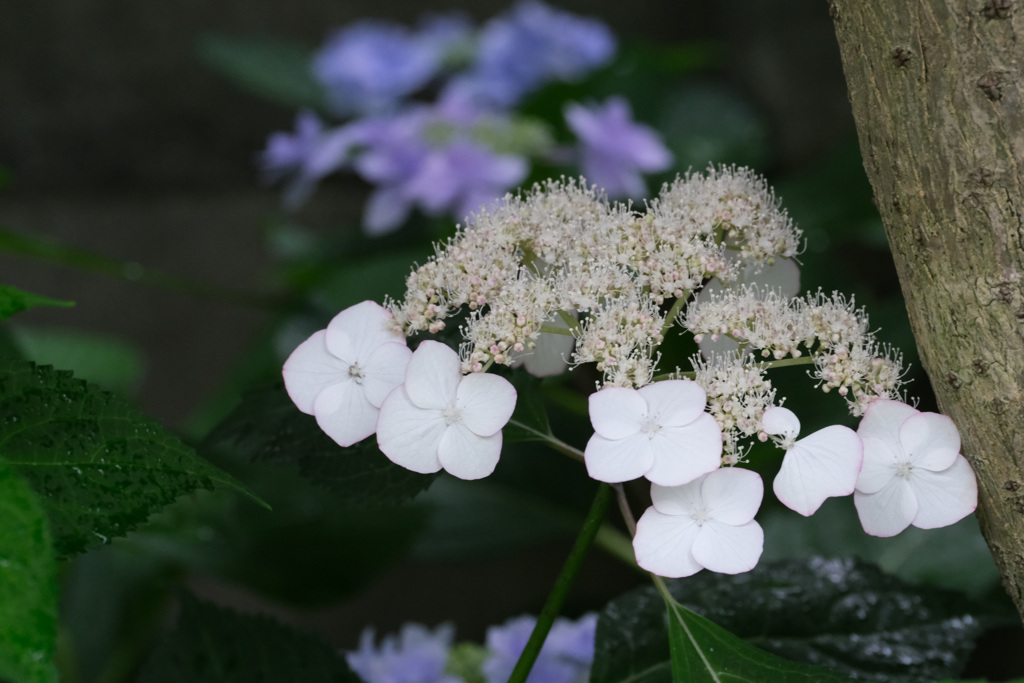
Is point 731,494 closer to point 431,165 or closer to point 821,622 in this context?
point 821,622

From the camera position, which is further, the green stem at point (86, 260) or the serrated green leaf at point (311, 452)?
the green stem at point (86, 260)

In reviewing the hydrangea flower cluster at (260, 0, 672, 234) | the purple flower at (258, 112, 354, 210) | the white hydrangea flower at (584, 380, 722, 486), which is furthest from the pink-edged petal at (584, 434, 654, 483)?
the purple flower at (258, 112, 354, 210)

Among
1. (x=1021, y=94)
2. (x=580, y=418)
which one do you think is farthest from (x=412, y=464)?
(x=580, y=418)

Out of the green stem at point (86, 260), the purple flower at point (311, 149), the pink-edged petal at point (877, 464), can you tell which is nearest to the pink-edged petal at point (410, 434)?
the pink-edged petal at point (877, 464)

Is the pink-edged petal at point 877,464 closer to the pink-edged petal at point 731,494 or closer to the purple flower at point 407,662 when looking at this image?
the pink-edged petal at point 731,494

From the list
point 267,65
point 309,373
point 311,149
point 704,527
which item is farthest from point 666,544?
point 267,65

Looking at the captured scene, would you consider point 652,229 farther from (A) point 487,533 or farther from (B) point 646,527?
(A) point 487,533

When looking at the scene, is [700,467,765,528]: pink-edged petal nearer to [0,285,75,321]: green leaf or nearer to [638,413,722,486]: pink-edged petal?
[638,413,722,486]: pink-edged petal

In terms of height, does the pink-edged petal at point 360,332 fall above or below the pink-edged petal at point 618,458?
above
